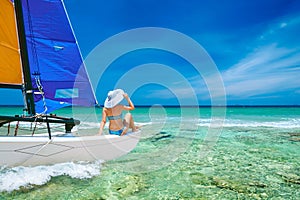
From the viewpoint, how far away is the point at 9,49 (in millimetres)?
4676

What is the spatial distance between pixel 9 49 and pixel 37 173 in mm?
2886

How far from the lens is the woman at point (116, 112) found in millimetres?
4938

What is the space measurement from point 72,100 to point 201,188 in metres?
4.45

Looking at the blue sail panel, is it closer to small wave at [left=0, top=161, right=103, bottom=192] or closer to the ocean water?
small wave at [left=0, top=161, right=103, bottom=192]

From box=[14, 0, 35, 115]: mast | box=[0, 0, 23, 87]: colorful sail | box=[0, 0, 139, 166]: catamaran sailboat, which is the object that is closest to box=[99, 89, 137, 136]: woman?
box=[0, 0, 139, 166]: catamaran sailboat

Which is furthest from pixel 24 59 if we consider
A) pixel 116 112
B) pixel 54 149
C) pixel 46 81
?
pixel 116 112

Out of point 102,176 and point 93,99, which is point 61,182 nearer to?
point 102,176

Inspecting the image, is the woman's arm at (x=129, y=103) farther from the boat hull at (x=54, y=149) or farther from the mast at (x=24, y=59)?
the mast at (x=24, y=59)

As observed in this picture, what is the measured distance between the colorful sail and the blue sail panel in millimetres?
778

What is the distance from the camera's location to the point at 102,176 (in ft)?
13.9

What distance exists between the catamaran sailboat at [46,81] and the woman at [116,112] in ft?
1.32

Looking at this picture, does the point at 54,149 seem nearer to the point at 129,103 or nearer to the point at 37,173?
the point at 37,173

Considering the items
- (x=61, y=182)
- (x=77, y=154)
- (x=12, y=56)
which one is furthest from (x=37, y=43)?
(x=61, y=182)

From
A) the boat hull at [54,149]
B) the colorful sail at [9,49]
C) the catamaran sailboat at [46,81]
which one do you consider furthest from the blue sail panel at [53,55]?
the boat hull at [54,149]
